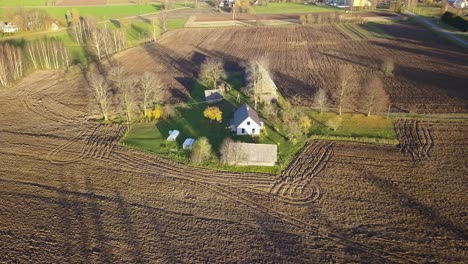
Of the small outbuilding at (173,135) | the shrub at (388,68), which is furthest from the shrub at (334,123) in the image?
the shrub at (388,68)

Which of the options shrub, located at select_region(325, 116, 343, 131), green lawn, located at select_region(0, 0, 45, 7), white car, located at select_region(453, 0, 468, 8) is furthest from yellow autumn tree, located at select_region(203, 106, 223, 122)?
green lawn, located at select_region(0, 0, 45, 7)

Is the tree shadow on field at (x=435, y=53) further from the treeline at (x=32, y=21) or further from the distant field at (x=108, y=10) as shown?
the treeline at (x=32, y=21)

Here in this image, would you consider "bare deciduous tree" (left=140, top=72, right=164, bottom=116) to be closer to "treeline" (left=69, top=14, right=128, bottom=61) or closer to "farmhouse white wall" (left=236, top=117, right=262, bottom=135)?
"farmhouse white wall" (left=236, top=117, right=262, bottom=135)

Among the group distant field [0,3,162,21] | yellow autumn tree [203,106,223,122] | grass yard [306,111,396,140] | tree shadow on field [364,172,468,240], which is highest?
distant field [0,3,162,21]

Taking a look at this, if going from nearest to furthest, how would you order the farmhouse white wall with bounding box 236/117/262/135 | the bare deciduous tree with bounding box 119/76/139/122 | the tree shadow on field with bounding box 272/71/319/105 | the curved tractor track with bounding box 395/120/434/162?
the curved tractor track with bounding box 395/120/434/162, the farmhouse white wall with bounding box 236/117/262/135, the bare deciduous tree with bounding box 119/76/139/122, the tree shadow on field with bounding box 272/71/319/105

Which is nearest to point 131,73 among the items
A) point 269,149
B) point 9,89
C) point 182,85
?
point 182,85

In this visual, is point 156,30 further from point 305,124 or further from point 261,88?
point 305,124
